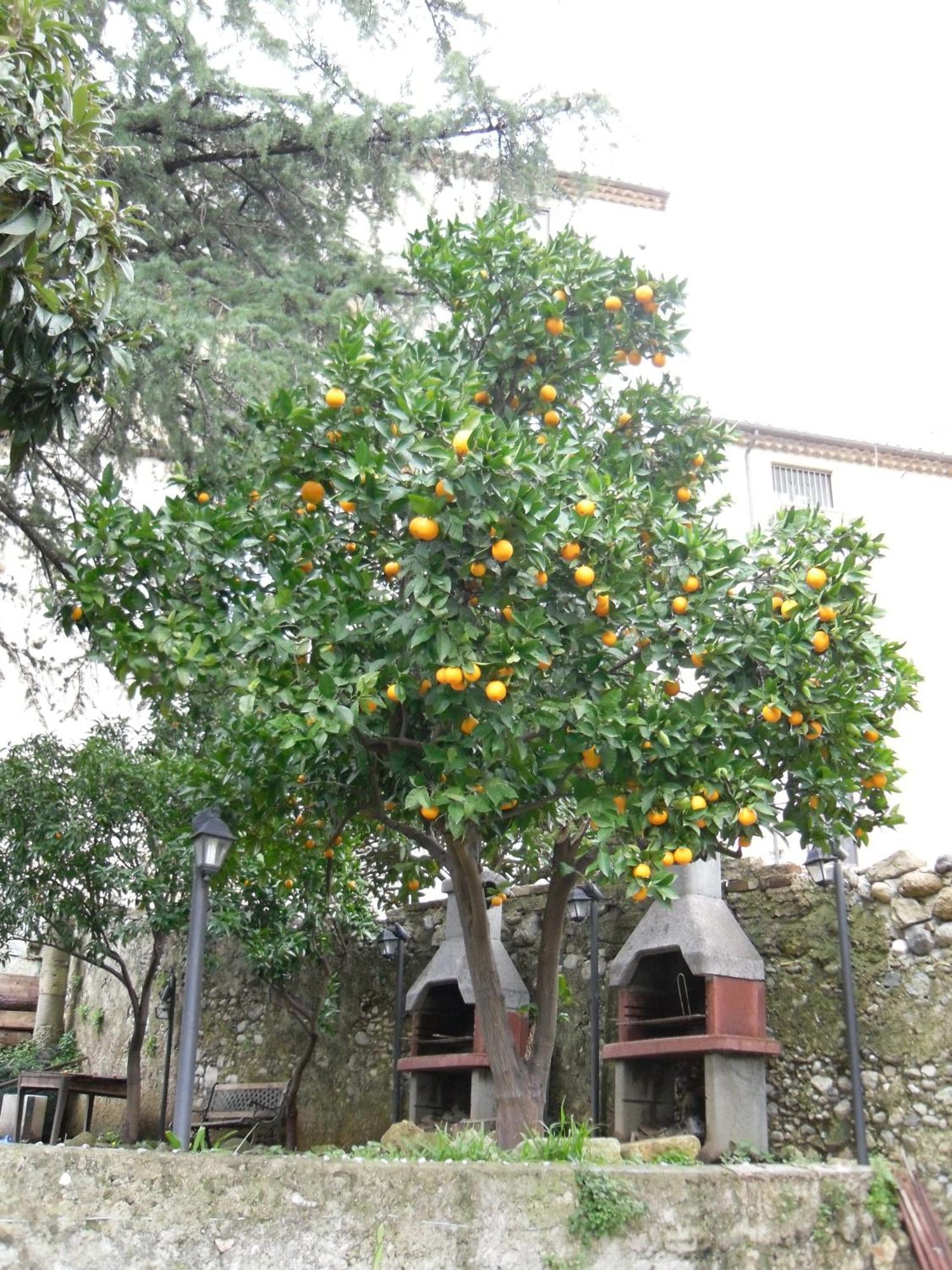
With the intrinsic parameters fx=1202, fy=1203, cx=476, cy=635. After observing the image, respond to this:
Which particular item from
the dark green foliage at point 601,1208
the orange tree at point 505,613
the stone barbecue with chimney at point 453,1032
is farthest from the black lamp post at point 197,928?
the stone barbecue with chimney at point 453,1032

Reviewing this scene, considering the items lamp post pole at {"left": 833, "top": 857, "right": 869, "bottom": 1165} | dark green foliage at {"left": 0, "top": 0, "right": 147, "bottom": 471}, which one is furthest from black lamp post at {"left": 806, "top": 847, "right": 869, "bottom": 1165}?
dark green foliage at {"left": 0, "top": 0, "right": 147, "bottom": 471}

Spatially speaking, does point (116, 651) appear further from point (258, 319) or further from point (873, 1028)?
point (873, 1028)

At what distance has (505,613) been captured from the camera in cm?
508

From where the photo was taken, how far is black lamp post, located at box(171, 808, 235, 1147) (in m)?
5.52

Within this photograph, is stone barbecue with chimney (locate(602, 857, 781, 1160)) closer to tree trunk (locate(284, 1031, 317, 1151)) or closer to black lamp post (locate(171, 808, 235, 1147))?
tree trunk (locate(284, 1031, 317, 1151))

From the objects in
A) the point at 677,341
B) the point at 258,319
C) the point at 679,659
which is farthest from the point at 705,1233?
the point at 258,319

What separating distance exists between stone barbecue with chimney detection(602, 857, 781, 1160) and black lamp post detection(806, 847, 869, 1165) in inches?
21.2

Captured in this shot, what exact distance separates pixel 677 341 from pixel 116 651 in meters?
3.32

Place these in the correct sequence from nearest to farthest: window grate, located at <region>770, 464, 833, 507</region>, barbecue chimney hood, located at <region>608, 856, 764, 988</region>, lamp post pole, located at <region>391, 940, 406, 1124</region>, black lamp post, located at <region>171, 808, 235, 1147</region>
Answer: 1. black lamp post, located at <region>171, 808, 235, 1147</region>
2. barbecue chimney hood, located at <region>608, 856, 764, 988</region>
3. lamp post pole, located at <region>391, 940, 406, 1124</region>
4. window grate, located at <region>770, 464, 833, 507</region>

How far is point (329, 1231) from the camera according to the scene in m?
4.07

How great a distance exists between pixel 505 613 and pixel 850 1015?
428cm

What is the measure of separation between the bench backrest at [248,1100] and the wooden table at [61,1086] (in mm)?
876

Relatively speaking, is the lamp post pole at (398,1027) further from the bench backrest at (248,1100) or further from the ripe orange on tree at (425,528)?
the ripe orange on tree at (425,528)

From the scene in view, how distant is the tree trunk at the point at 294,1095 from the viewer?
10.2m
